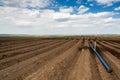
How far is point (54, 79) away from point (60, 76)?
0.73 meters

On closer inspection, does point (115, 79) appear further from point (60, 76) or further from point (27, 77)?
point (27, 77)

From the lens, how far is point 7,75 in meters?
9.52

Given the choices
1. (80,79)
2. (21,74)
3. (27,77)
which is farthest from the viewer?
(21,74)

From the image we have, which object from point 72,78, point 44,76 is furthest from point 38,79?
point 72,78

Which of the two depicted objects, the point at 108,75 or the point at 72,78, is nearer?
the point at 72,78

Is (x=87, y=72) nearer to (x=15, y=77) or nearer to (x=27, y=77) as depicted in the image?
(x=27, y=77)

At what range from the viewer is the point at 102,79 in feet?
28.7

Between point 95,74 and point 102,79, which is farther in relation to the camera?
point 95,74

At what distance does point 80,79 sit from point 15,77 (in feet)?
14.4

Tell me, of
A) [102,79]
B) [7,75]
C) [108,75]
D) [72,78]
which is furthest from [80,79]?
[7,75]

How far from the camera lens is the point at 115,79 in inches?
347

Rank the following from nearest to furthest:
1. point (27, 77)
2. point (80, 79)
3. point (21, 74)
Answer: point (80, 79) → point (27, 77) → point (21, 74)

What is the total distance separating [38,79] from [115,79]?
5.03 metres

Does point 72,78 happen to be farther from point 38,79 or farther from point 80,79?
point 38,79
